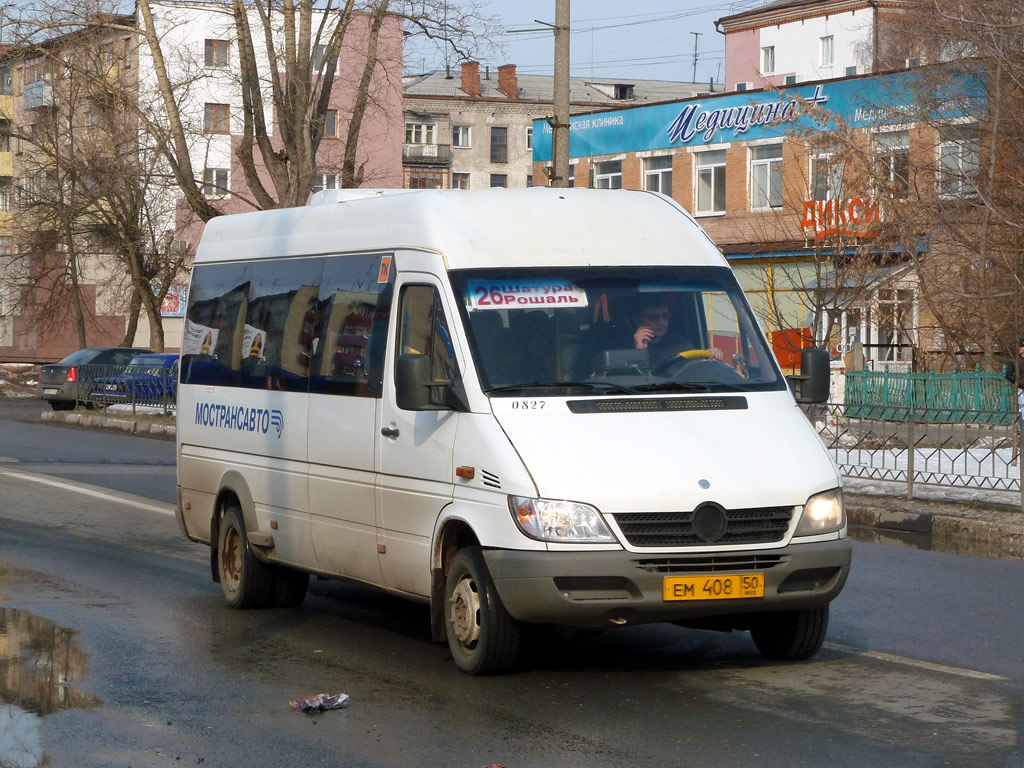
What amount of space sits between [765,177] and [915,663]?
127 feet

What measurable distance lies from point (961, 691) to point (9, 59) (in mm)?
27343

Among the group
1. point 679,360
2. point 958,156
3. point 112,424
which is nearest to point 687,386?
point 679,360

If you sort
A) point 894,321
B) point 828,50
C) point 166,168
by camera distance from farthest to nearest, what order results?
point 828,50, point 166,168, point 894,321

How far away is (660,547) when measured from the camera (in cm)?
677

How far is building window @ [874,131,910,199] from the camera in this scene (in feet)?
101

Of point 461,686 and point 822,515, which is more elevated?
point 822,515

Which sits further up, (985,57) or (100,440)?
(985,57)

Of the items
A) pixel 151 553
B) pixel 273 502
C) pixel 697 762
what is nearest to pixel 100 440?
pixel 151 553

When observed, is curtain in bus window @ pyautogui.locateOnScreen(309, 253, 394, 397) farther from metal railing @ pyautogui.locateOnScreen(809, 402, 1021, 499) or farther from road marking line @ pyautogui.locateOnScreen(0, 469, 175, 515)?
metal railing @ pyautogui.locateOnScreen(809, 402, 1021, 499)

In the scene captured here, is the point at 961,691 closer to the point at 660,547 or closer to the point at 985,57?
the point at 660,547

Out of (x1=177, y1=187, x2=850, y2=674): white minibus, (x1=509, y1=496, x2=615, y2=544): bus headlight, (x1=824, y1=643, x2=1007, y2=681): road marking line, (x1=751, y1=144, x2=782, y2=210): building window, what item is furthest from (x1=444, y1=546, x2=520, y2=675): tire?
(x1=751, y1=144, x2=782, y2=210): building window

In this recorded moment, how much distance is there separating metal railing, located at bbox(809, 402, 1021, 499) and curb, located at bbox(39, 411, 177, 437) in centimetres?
1473

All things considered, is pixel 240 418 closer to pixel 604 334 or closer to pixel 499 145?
pixel 604 334

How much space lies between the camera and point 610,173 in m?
50.7
